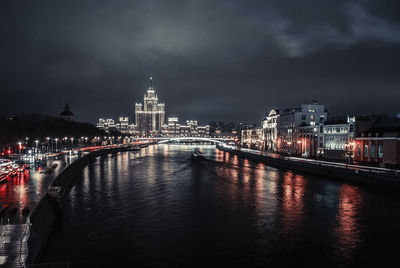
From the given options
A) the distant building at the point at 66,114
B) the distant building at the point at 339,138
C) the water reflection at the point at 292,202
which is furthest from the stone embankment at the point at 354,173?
the distant building at the point at 66,114

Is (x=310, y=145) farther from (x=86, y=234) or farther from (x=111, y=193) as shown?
(x=86, y=234)

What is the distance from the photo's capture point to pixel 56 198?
65.7ft

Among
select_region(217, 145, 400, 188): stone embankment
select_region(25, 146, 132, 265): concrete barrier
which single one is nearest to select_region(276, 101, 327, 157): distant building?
select_region(217, 145, 400, 188): stone embankment

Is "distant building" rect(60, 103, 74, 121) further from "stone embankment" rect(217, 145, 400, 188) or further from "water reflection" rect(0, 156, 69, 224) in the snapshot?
"water reflection" rect(0, 156, 69, 224)

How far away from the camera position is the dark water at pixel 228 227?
556 inches

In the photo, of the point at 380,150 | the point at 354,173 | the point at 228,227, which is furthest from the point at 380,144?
the point at 228,227

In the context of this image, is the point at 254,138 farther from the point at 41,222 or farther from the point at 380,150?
the point at 41,222

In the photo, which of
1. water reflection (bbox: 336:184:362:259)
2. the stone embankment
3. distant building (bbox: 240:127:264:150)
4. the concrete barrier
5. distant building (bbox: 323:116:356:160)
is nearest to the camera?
the concrete barrier

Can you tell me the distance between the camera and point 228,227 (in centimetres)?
1823

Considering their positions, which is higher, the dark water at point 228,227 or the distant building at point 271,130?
the distant building at point 271,130

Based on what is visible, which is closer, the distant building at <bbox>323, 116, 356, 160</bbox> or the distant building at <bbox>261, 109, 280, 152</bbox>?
the distant building at <bbox>323, 116, 356, 160</bbox>

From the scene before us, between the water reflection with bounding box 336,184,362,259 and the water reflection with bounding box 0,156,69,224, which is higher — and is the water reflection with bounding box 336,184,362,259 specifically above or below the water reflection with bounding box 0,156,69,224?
below

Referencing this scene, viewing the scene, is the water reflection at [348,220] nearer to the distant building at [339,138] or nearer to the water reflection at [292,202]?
the water reflection at [292,202]

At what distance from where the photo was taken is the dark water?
14.1m
